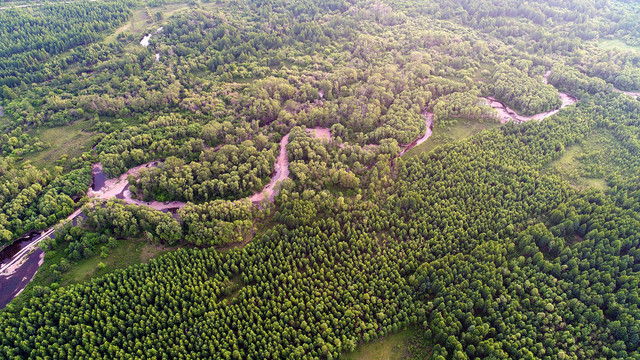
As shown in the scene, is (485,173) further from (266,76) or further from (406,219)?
(266,76)

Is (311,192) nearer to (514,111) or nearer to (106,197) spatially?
(106,197)

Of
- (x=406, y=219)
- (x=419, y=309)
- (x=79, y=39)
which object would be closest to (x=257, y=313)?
(x=419, y=309)

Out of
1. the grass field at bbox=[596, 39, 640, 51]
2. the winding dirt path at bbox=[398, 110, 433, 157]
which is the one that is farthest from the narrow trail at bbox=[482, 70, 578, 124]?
the grass field at bbox=[596, 39, 640, 51]

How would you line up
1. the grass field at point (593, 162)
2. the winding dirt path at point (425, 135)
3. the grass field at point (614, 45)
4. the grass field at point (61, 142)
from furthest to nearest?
the grass field at point (614, 45), the winding dirt path at point (425, 135), the grass field at point (61, 142), the grass field at point (593, 162)

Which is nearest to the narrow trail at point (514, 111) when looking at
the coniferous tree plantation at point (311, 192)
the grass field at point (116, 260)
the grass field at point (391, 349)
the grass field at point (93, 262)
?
the coniferous tree plantation at point (311, 192)

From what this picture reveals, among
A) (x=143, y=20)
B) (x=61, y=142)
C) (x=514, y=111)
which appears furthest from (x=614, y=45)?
(x=61, y=142)

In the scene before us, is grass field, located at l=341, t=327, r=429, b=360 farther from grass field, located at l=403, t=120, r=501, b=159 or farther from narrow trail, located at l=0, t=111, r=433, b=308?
grass field, located at l=403, t=120, r=501, b=159

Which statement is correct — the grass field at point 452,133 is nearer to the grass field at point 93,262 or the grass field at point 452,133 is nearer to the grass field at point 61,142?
the grass field at point 93,262
